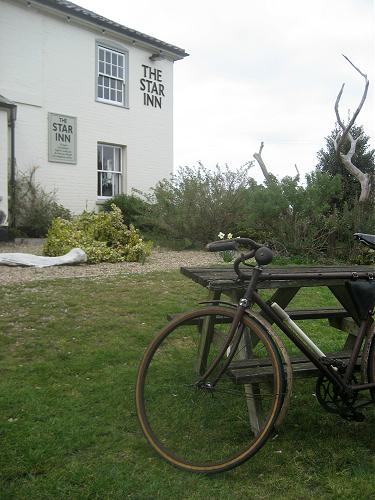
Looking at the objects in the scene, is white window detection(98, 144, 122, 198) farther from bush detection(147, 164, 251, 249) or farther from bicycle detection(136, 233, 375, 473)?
bicycle detection(136, 233, 375, 473)

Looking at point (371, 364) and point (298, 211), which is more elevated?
point (298, 211)

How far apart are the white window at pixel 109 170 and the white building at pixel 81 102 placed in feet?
0.11

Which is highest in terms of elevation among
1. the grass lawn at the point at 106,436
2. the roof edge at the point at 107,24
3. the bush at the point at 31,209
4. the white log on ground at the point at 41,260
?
the roof edge at the point at 107,24

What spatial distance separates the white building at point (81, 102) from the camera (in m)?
14.6

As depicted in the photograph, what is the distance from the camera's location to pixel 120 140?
17469 millimetres

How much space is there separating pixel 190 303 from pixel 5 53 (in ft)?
37.0

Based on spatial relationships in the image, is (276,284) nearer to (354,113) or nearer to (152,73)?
(354,113)

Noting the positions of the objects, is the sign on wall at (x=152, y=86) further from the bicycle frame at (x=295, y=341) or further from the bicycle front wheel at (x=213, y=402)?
the bicycle frame at (x=295, y=341)

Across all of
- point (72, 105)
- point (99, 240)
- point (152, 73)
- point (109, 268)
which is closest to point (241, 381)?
point (109, 268)

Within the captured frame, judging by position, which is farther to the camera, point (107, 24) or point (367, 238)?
point (107, 24)

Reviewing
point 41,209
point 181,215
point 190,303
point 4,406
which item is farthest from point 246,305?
point 41,209

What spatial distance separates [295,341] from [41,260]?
6340 mm

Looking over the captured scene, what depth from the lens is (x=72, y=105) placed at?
52.7 ft

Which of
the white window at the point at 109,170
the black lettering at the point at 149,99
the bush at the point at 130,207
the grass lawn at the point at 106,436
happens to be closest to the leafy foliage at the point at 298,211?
the bush at the point at 130,207
